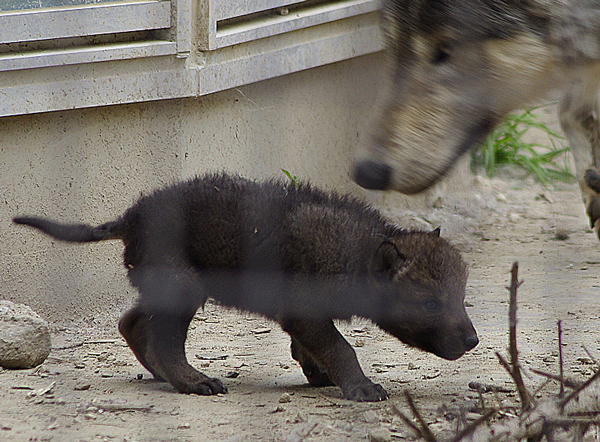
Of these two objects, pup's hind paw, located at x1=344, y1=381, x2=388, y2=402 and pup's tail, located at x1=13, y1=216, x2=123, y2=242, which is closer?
pup's hind paw, located at x1=344, y1=381, x2=388, y2=402

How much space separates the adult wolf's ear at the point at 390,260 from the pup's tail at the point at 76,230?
2.59ft

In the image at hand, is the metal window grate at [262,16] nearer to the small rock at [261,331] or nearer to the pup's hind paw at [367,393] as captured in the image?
the small rock at [261,331]

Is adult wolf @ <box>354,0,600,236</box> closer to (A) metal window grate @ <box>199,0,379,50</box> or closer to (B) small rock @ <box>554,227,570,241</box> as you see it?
(A) metal window grate @ <box>199,0,379,50</box>

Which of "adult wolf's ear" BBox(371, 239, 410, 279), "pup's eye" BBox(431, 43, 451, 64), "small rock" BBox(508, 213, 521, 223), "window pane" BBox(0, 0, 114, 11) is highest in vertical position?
"pup's eye" BBox(431, 43, 451, 64)

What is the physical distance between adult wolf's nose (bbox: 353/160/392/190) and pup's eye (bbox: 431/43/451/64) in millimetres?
350

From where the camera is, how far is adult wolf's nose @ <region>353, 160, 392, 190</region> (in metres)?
2.20

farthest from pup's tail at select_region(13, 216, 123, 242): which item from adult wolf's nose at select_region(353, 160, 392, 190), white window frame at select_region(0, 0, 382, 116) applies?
adult wolf's nose at select_region(353, 160, 392, 190)

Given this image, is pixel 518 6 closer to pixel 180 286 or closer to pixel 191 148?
pixel 180 286

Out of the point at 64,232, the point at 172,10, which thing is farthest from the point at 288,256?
the point at 172,10

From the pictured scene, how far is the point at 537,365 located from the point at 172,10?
1.92 meters

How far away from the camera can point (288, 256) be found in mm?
2525

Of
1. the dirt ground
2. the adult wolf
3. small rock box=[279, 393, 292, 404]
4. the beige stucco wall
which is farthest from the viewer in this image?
the beige stucco wall

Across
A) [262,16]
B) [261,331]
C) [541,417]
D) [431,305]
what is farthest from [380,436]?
[262,16]

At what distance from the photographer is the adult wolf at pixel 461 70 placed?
7.29 ft
